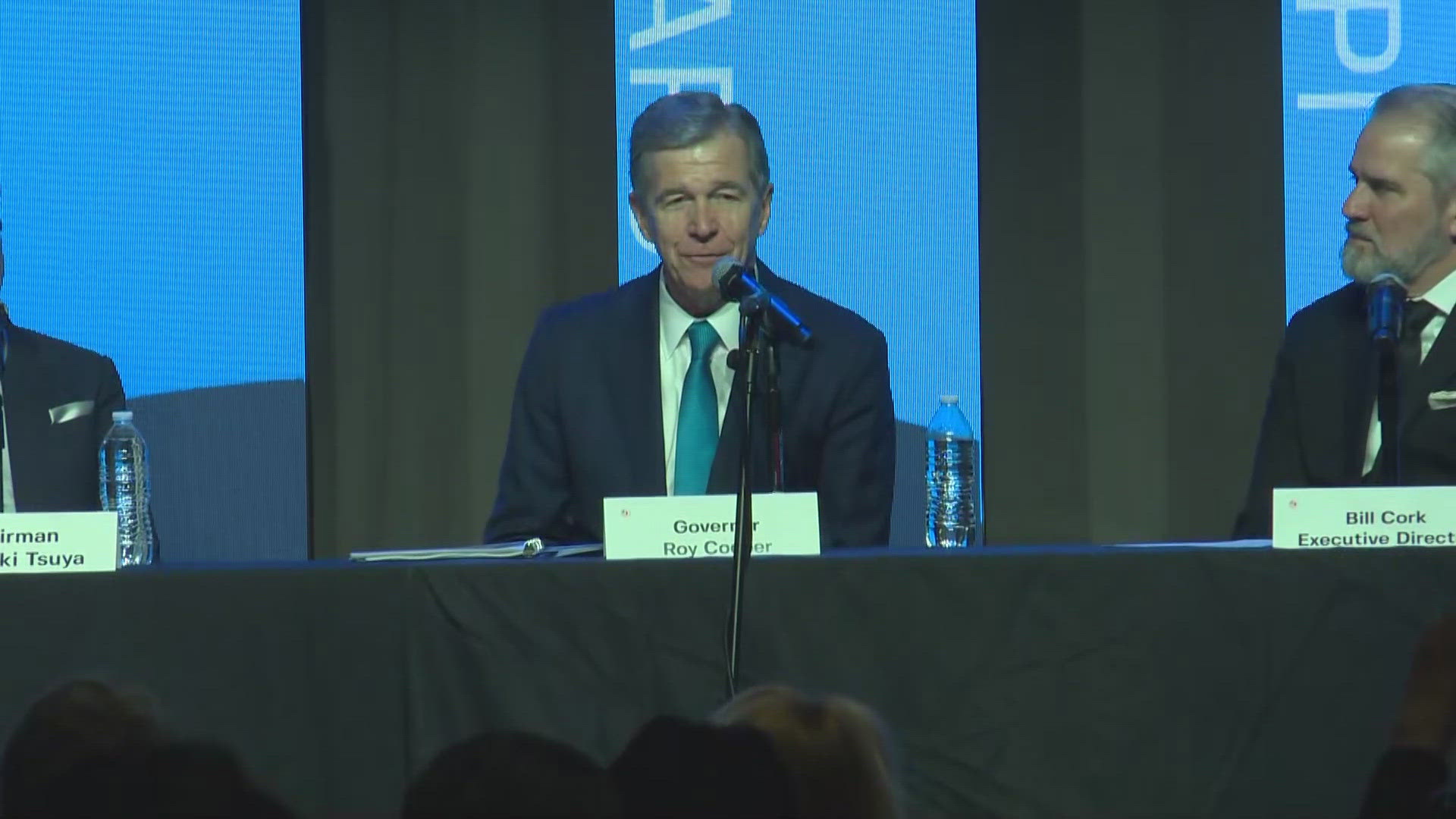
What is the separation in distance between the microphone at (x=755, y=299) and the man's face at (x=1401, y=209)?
1.39m

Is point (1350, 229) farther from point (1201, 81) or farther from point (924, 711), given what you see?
point (924, 711)

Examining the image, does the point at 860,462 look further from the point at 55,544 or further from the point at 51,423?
the point at 51,423

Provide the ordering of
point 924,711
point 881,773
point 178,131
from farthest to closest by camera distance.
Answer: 1. point 178,131
2. point 924,711
3. point 881,773

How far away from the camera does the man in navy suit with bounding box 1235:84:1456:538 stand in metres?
2.88

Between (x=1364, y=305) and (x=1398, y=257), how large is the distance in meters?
0.10

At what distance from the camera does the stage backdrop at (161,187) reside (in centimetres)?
402

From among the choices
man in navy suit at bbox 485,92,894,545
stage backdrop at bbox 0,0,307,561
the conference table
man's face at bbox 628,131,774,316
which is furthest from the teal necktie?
stage backdrop at bbox 0,0,307,561

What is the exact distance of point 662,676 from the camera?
6.68ft

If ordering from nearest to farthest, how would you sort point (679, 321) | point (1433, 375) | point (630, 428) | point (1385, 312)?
point (1385, 312) → point (1433, 375) → point (630, 428) → point (679, 321)

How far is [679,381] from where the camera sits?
3.05 m

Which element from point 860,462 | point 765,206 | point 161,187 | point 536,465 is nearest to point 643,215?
point 765,206

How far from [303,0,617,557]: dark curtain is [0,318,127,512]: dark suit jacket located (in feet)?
2.94

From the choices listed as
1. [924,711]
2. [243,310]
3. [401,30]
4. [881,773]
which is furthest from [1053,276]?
[881,773]

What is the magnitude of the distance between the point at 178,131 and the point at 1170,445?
2554 mm
